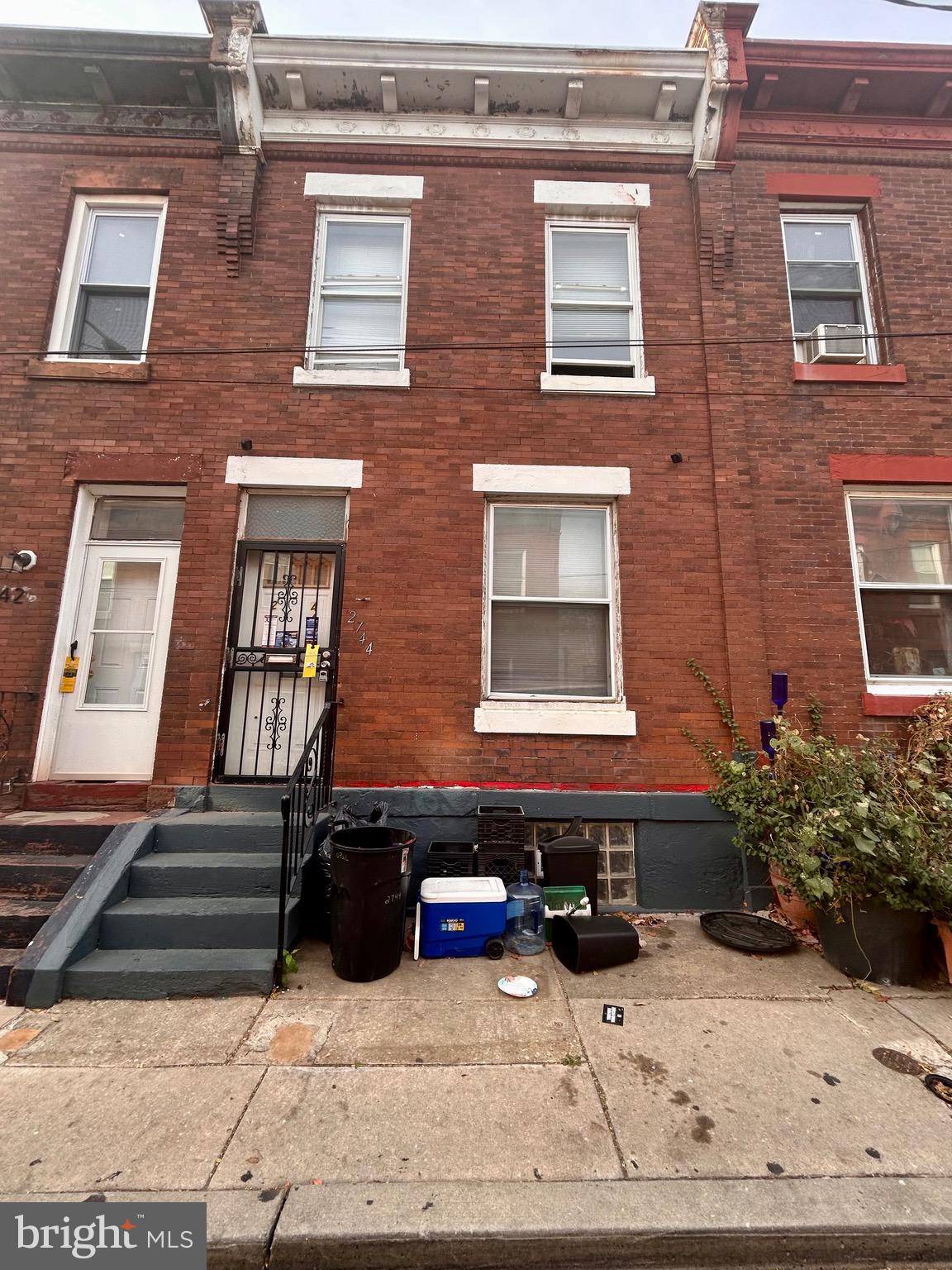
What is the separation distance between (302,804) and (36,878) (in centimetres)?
202

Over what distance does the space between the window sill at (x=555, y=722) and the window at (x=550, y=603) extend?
24 cm

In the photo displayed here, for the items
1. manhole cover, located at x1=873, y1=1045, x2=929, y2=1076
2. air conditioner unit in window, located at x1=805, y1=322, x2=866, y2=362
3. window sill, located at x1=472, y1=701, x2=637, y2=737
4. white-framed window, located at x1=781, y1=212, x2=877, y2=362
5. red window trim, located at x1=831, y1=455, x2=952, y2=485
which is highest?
white-framed window, located at x1=781, y1=212, x2=877, y2=362

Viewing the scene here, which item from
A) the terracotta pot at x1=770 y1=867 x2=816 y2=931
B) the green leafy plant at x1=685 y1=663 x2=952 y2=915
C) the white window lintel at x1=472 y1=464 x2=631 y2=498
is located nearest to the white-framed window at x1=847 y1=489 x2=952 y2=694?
the green leafy plant at x1=685 y1=663 x2=952 y2=915

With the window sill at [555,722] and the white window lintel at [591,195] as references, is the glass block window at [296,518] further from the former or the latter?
the white window lintel at [591,195]

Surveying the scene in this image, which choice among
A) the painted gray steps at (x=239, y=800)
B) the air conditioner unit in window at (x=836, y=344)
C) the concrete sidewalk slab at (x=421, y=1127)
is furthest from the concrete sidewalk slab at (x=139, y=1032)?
the air conditioner unit in window at (x=836, y=344)

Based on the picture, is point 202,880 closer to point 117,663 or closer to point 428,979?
point 428,979

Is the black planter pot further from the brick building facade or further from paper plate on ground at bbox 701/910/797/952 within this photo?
the brick building facade

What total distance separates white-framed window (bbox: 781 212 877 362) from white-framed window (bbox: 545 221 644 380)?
179 centimetres

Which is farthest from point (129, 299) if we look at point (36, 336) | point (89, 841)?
point (89, 841)

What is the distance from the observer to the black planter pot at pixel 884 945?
3947 millimetres

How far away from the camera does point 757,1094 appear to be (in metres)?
2.79

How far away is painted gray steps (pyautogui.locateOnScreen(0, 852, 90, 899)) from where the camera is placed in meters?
4.26

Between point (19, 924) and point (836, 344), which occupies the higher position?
point (836, 344)

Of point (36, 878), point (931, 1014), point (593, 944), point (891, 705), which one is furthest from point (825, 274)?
point (36, 878)
